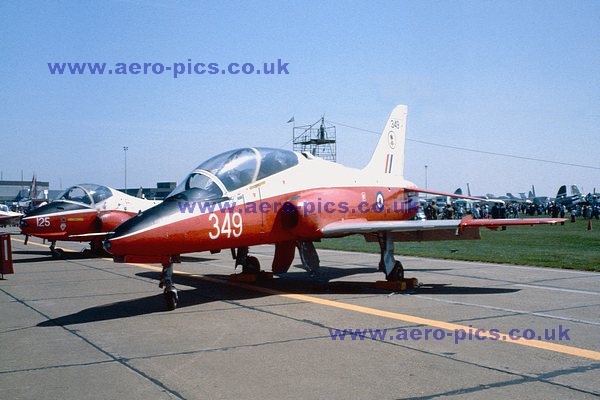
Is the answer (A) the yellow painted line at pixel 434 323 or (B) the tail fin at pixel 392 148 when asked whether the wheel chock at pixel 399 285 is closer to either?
(A) the yellow painted line at pixel 434 323

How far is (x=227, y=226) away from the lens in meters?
9.09

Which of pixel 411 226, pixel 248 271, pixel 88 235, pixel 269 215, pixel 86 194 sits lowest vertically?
pixel 248 271

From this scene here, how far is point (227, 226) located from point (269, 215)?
108 centimetres

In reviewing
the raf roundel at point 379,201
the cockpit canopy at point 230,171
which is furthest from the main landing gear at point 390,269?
the cockpit canopy at point 230,171

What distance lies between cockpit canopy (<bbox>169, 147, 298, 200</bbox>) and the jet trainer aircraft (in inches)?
0.7

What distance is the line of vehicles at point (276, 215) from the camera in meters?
8.37

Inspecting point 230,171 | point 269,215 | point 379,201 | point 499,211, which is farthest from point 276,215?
point 499,211

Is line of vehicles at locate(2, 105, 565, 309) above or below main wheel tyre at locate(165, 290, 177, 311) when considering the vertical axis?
above

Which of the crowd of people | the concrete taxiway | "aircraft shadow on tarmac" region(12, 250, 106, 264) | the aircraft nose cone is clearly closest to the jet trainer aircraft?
the aircraft nose cone

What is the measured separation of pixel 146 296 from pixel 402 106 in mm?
8954

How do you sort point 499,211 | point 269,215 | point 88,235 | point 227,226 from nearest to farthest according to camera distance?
point 227,226 → point 269,215 → point 88,235 → point 499,211

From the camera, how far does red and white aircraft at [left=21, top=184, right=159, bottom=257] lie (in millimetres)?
17797

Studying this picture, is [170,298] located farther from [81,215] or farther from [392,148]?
[81,215]

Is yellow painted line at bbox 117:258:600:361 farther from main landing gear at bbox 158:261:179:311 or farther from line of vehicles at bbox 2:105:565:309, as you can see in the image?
main landing gear at bbox 158:261:179:311
